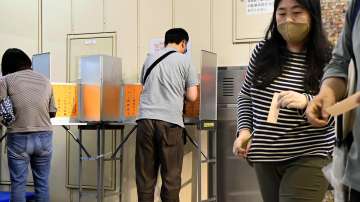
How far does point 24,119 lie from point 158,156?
1.07m

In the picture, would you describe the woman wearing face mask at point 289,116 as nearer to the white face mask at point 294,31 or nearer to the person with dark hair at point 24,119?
the white face mask at point 294,31

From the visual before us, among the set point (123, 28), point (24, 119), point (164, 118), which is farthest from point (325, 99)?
point (123, 28)

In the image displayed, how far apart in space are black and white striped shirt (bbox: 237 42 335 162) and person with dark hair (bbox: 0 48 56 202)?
2438mm

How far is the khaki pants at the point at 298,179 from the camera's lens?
5.20 ft

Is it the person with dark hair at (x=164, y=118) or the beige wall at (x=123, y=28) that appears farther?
the beige wall at (x=123, y=28)

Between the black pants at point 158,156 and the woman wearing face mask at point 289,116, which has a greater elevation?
the woman wearing face mask at point 289,116

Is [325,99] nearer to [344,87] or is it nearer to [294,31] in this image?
[344,87]

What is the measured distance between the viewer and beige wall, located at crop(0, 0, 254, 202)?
4.74m

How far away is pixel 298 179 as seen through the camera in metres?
1.59

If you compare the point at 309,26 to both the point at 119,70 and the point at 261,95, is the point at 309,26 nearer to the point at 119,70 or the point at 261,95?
the point at 261,95

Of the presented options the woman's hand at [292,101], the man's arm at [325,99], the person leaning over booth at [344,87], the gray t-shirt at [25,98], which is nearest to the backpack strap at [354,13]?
the person leaning over booth at [344,87]

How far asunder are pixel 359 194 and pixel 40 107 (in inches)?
125

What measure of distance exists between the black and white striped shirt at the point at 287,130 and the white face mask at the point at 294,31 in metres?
0.06

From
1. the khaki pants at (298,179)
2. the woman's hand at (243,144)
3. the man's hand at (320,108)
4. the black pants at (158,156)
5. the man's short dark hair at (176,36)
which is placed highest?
the man's short dark hair at (176,36)
